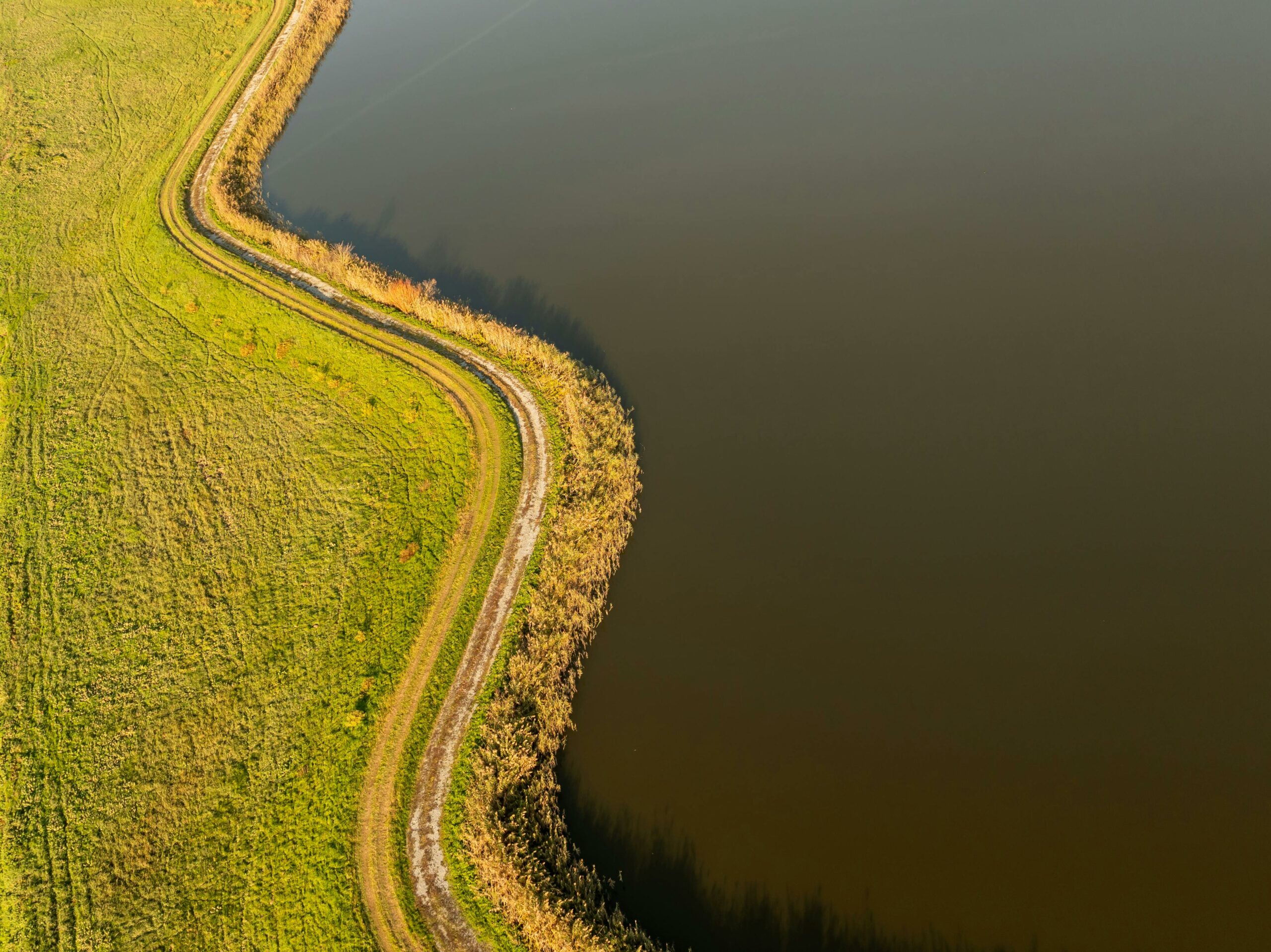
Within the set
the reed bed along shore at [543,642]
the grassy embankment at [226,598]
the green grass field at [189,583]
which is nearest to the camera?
the reed bed along shore at [543,642]

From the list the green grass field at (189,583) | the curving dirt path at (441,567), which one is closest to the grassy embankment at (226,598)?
the green grass field at (189,583)

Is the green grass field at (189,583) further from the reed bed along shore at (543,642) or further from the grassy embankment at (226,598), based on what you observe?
the reed bed along shore at (543,642)

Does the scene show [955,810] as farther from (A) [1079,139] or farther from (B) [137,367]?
(B) [137,367]

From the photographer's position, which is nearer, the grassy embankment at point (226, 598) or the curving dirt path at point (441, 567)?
the curving dirt path at point (441, 567)

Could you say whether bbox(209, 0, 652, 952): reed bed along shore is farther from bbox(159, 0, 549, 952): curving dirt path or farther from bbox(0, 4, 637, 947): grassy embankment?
bbox(159, 0, 549, 952): curving dirt path

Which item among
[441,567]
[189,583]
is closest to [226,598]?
[189,583]

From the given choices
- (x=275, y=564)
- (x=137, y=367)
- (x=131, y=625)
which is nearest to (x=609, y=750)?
(x=275, y=564)
